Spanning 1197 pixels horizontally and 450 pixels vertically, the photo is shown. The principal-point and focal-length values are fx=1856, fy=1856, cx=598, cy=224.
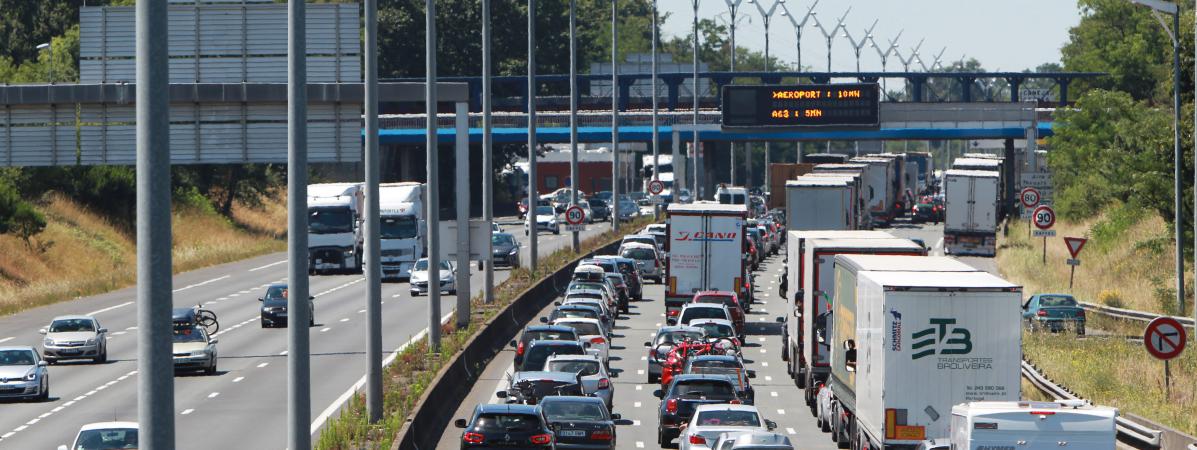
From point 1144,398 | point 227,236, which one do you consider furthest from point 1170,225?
point 227,236

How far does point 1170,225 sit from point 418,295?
83.9 ft

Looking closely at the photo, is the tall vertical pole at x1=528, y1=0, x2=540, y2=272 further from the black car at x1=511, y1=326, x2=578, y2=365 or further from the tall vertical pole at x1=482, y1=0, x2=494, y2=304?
the black car at x1=511, y1=326, x2=578, y2=365

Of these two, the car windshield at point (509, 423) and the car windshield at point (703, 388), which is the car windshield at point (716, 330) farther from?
the car windshield at point (509, 423)

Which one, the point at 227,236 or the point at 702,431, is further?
the point at 227,236

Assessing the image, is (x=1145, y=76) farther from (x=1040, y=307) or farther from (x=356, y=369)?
(x=356, y=369)

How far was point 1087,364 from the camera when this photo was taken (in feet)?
127

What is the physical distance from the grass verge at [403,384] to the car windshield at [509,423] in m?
1.38

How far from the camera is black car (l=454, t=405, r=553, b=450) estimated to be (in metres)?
25.4

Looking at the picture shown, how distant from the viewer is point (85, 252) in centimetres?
7825

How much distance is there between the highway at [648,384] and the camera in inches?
1250

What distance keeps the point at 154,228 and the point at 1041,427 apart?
1206 cm

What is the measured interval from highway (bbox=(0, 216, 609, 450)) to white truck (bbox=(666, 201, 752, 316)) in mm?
7311

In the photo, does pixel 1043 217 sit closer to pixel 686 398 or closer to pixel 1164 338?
pixel 686 398

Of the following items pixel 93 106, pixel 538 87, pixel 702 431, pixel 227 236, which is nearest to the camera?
pixel 702 431
